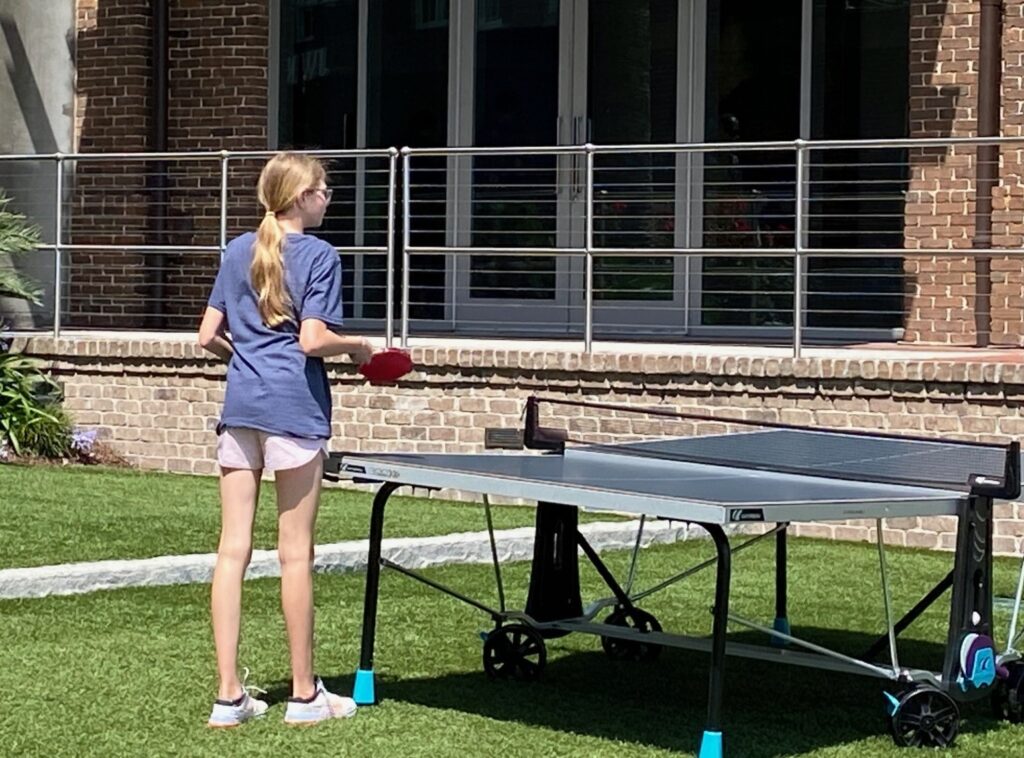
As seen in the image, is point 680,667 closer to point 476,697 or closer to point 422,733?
point 476,697

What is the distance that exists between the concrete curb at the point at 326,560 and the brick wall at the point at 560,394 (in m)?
1.04

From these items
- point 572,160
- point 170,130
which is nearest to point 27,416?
point 170,130

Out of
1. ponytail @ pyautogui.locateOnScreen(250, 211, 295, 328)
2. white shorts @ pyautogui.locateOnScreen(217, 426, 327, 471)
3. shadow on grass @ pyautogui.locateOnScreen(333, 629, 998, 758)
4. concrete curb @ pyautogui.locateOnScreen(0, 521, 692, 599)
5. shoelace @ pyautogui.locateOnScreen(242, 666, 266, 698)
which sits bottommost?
shadow on grass @ pyautogui.locateOnScreen(333, 629, 998, 758)

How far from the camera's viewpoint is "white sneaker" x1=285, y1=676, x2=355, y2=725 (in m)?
5.73

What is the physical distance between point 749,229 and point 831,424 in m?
3.57

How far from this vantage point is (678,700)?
21.1 ft

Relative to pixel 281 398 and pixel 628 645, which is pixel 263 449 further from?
pixel 628 645

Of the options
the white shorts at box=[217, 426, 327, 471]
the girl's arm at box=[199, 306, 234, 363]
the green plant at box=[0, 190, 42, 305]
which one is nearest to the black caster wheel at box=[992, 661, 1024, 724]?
the white shorts at box=[217, 426, 327, 471]

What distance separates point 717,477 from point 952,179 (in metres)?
7.64

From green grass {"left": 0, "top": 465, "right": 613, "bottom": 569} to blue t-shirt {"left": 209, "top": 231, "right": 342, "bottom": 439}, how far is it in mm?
3129

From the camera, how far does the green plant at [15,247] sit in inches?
523

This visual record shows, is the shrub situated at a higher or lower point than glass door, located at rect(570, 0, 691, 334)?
lower

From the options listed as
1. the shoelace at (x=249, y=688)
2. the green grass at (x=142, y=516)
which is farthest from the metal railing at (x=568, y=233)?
the shoelace at (x=249, y=688)

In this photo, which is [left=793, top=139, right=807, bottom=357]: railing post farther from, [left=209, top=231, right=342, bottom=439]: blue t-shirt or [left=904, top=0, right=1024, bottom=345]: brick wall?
[left=209, top=231, right=342, bottom=439]: blue t-shirt
